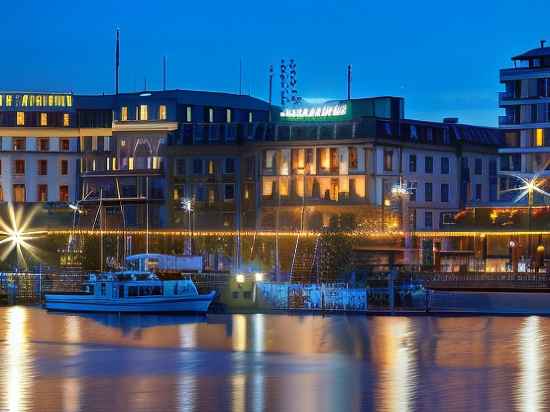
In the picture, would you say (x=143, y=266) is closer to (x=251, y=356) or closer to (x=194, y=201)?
(x=194, y=201)

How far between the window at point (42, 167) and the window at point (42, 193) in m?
1.66

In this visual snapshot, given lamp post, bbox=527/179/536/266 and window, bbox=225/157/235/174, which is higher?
window, bbox=225/157/235/174

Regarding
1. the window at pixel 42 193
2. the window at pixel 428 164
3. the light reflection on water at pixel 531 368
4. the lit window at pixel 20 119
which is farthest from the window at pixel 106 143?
the light reflection on water at pixel 531 368

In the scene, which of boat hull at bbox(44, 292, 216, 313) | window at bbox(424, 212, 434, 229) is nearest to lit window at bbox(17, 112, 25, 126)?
window at bbox(424, 212, 434, 229)

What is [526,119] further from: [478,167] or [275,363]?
[275,363]

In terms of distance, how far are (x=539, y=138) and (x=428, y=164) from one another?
14377mm

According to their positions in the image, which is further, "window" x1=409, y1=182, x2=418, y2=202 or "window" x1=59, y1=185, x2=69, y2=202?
"window" x1=59, y1=185, x2=69, y2=202

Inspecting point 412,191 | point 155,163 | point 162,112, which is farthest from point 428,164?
point 162,112

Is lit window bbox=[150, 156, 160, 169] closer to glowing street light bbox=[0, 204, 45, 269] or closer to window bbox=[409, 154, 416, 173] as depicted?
glowing street light bbox=[0, 204, 45, 269]

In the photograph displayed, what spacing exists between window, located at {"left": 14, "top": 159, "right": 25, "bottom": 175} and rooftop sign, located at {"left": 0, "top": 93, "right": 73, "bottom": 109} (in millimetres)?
6860

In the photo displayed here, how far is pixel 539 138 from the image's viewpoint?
489ft

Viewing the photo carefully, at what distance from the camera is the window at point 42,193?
18138 centimetres

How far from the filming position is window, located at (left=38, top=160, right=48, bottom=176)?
18225 centimetres

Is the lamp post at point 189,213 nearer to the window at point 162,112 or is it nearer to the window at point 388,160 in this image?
the window at point 162,112
